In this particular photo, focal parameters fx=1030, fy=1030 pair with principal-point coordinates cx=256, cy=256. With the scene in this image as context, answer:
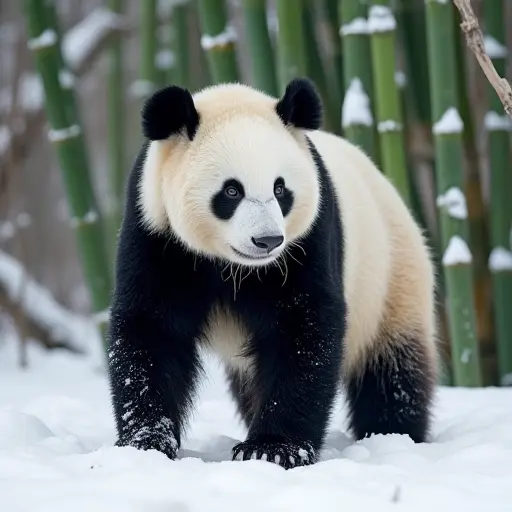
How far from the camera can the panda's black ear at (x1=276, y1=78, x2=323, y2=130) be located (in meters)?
3.06

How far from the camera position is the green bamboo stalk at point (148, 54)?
5832 mm

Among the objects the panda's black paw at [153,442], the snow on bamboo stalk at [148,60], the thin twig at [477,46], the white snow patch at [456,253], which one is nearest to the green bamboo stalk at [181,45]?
the snow on bamboo stalk at [148,60]

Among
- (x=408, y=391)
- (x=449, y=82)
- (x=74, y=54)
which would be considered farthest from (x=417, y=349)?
(x=74, y=54)

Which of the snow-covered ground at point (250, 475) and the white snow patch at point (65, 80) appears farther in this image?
the white snow patch at point (65, 80)

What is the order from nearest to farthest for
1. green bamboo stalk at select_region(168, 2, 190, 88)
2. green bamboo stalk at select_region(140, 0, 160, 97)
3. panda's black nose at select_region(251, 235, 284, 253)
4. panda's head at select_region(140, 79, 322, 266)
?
panda's black nose at select_region(251, 235, 284, 253)
panda's head at select_region(140, 79, 322, 266)
green bamboo stalk at select_region(140, 0, 160, 97)
green bamboo stalk at select_region(168, 2, 190, 88)

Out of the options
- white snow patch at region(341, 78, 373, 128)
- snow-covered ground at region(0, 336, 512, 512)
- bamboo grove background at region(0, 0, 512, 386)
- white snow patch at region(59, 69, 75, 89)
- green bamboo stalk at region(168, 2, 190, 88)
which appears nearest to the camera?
snow-covered ground at region(0, 336, 512, 512)

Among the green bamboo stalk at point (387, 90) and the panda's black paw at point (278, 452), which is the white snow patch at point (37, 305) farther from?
the panda's black paw at point (278, 452)

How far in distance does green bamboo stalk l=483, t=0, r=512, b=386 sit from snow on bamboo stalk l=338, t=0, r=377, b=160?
0.68m

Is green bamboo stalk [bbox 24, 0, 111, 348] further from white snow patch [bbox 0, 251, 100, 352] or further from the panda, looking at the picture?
the panda

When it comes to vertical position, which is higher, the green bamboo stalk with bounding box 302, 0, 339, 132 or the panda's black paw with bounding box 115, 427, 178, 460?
the green bamboo stalk with bounding box 302, 0, 339, 132

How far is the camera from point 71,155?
5.31 m

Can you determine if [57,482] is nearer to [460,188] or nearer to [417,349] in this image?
[417,349]

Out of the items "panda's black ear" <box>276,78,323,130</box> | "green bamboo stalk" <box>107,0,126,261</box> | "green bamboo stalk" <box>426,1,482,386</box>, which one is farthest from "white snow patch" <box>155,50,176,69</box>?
"panda's black ear" <box>276,78,323,130</box>

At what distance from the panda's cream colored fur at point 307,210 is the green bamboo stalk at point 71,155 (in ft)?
6.22
